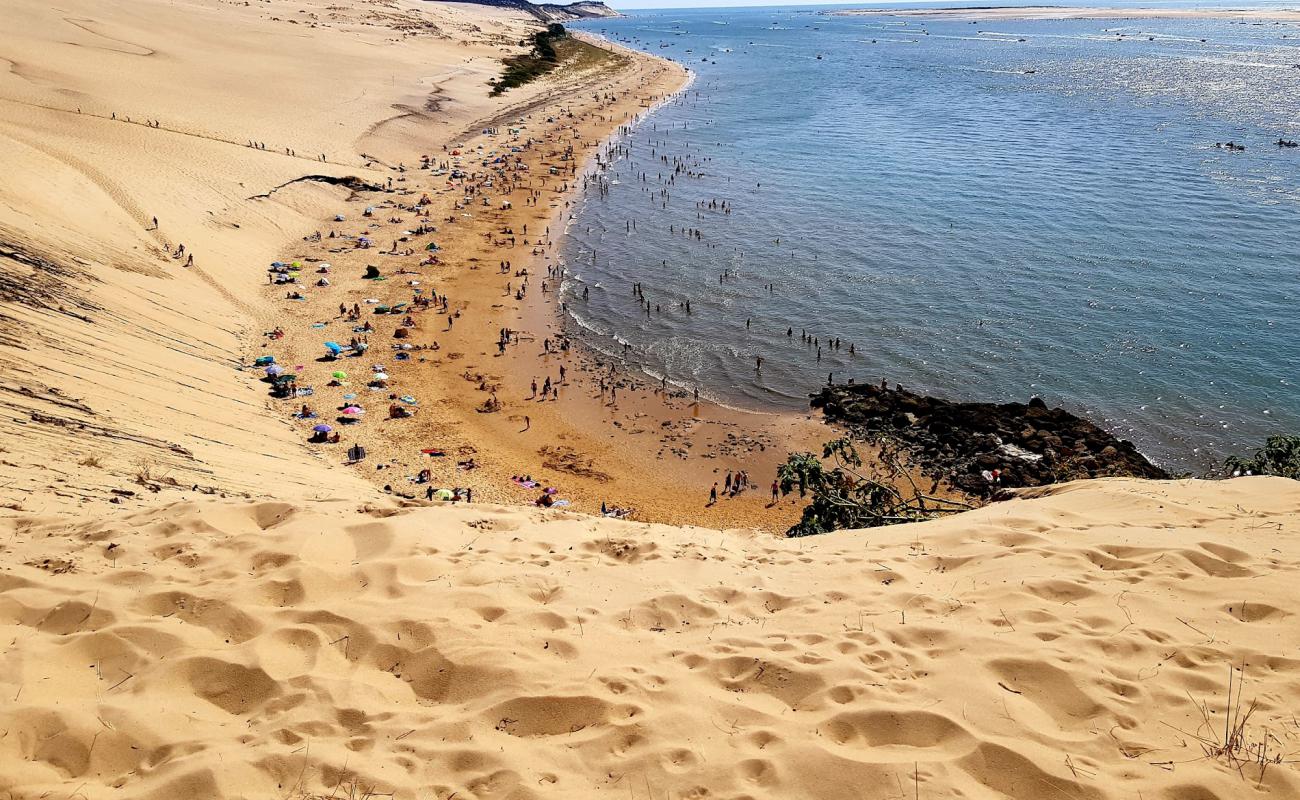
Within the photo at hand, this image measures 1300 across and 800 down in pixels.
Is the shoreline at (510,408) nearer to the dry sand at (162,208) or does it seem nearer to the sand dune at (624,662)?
the dry sand at (162,208)

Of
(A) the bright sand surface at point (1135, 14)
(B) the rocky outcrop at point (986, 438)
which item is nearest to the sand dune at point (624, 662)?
(B) the rocky outcrop at point (986, 438)

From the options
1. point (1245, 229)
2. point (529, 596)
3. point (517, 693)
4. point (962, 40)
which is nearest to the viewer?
point (517, 693)

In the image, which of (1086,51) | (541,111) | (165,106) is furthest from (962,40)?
(165,106)

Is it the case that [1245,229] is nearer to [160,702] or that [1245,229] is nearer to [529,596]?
[529,596]

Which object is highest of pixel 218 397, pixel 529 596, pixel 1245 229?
pixel 1245 229

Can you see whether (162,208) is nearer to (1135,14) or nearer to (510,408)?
(510,408)

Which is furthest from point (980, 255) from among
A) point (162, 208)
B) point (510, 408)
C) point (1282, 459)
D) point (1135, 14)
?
point (1135, 14)

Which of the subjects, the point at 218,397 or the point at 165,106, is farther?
the point at 165,106
